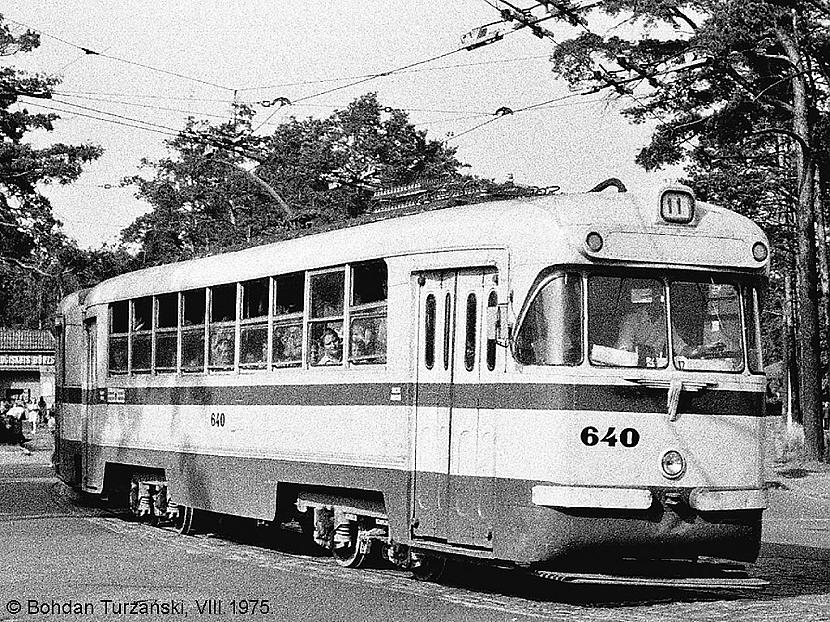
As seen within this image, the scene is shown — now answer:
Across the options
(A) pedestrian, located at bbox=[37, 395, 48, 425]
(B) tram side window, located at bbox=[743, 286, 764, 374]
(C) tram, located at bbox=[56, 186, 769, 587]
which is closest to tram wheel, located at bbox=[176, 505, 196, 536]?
(C) tram, located at bbox=[56, 186, 769, 587]

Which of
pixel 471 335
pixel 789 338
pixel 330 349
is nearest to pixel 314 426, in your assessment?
pixel 330 349

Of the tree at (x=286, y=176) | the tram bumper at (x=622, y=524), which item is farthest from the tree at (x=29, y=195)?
the tram bumper at (x=622, y=524)

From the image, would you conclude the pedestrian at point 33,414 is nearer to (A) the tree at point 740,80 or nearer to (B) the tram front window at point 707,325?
(A) the tree at point 740,80

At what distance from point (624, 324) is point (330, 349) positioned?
344 centimetres

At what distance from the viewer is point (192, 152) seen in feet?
203

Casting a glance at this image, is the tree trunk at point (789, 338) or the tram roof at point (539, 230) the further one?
the tree trunk at point (789, 338)

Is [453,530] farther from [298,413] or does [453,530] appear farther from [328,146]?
[328,146]

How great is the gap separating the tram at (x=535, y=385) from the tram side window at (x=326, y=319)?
2 cm

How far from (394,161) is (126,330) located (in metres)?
36.7

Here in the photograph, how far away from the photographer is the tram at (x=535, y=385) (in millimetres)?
11531

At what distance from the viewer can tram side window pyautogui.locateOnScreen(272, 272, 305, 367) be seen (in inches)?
583

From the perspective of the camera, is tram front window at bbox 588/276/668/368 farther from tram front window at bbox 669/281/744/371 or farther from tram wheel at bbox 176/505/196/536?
tram wheel at bbox 176/505/196/536

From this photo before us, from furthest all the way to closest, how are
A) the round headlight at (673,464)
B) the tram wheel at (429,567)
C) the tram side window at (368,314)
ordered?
the tram side window at (368,314)
the tram wheel at (429,567)
the round headlight at (673,464)

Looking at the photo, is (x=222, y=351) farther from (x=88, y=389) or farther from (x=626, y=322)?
(x=626, y=322)
